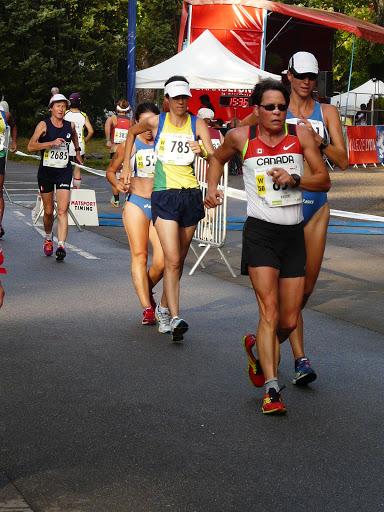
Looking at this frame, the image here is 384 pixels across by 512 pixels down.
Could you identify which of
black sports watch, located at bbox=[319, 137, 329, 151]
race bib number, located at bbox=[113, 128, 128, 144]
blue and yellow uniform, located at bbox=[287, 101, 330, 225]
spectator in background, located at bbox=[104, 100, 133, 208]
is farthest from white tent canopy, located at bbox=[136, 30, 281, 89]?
black sports watch, located at bbox=[319, 137, 329, 151]

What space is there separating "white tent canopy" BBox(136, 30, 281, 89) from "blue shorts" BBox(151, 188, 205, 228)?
16.2 metres

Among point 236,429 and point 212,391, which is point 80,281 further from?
point 236,429

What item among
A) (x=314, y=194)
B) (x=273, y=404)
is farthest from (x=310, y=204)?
(x=273, y=404)

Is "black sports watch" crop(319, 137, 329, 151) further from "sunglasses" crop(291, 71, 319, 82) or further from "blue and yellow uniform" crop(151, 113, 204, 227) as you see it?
"blue and yellow uniform" crop(151, 113, 204, 227)

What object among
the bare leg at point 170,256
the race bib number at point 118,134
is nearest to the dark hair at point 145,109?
the bare leg at point 170,256

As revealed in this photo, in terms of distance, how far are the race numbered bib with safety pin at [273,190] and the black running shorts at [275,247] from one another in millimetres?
139

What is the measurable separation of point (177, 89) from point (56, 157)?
203 inches

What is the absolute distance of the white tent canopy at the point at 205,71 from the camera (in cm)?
2416

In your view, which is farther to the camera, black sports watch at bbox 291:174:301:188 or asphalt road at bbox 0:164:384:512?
black sports watch at bbox 291:174:301:188

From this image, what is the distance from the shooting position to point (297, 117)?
642 centimetres

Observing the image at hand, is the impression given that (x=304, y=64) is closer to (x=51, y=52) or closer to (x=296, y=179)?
(x=296, y=179)

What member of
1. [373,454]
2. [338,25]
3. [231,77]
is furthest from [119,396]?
[338,25]

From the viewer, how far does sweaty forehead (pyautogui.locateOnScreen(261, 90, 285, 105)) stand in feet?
18.9

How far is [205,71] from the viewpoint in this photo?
24828 millimetres
